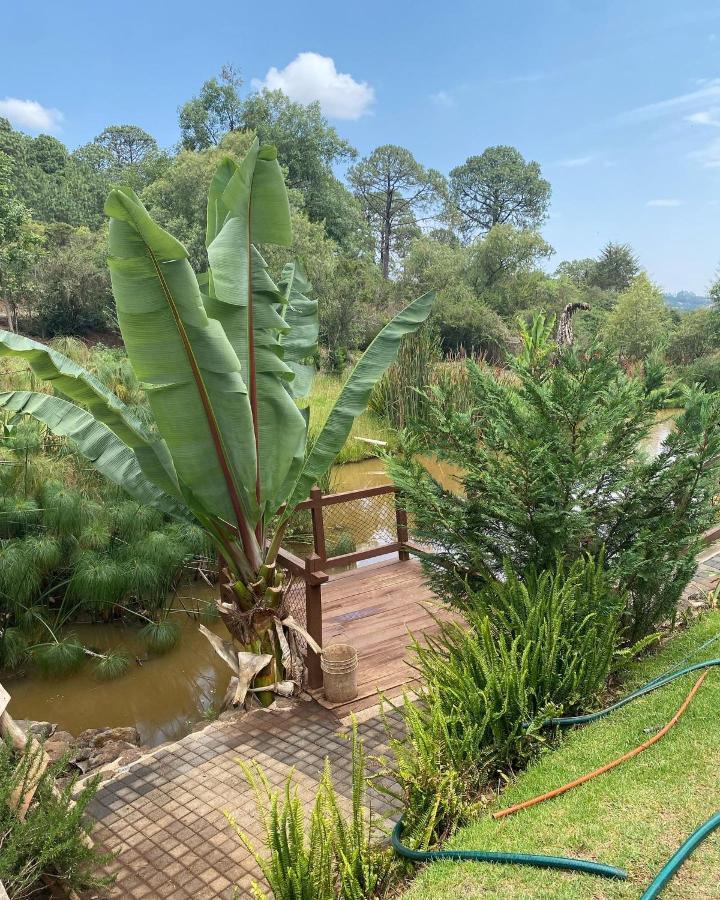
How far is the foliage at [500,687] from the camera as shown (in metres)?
2.72

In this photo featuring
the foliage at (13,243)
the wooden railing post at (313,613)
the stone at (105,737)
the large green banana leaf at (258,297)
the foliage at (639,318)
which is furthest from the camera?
the foliage at (639,318)

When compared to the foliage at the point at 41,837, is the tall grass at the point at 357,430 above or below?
above

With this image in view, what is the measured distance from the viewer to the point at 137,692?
574cm

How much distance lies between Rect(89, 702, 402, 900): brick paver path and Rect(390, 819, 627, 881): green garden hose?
833 millimetres

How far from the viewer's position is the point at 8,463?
6281mm

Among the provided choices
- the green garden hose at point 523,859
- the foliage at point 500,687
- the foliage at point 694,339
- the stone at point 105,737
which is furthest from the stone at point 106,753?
the foliage at point 694,339

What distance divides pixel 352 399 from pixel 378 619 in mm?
1903

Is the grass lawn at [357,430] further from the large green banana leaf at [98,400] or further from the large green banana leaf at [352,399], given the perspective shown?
the large green banana leaf at [98,400]

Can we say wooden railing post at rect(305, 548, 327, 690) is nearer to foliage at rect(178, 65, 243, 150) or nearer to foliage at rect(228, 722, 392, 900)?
foliage at rect(228, 722, 392, 900)

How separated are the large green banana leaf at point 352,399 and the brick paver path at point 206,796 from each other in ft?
4.56

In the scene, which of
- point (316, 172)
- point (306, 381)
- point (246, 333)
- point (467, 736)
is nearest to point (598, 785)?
point (467, 736)

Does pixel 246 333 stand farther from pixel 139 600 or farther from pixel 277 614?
pixel 139 600

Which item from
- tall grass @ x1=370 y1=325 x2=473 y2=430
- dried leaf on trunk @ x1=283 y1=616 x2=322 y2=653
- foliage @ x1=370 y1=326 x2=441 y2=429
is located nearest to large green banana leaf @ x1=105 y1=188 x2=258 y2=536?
dried leaf on trunk @ x1=283 y1=616 x2=322 y2=653

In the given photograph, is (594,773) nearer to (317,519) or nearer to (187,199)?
(317,519)
